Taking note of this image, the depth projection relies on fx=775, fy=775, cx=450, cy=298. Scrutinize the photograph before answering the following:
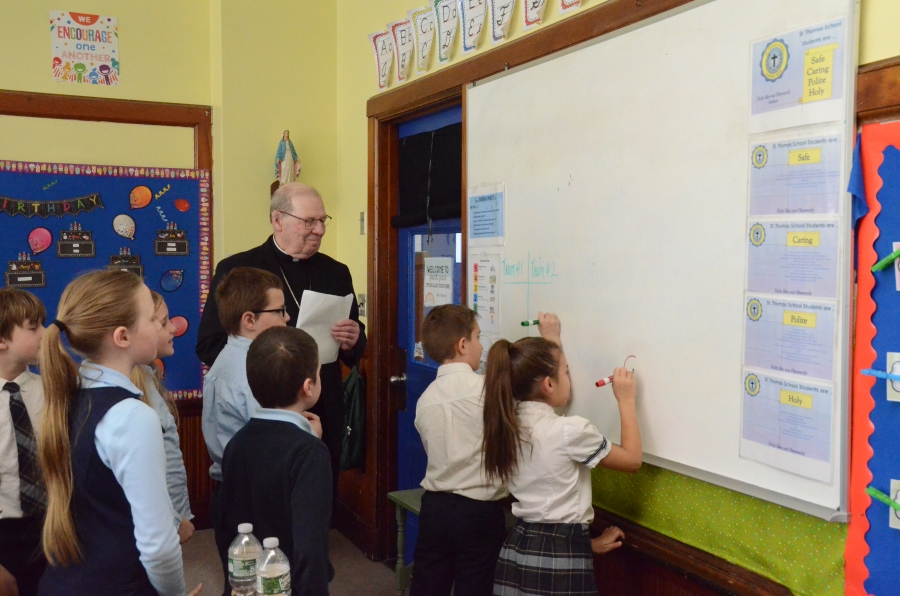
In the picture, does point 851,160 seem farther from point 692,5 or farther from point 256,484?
point 256,484

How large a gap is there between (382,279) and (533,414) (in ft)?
5.47

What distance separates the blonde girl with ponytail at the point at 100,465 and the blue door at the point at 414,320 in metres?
1.69

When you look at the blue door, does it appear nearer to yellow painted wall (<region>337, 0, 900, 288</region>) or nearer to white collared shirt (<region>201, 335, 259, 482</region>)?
yellow painted wall (<region>337, 0, 900, 288</region>)

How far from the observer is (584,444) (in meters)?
1.89

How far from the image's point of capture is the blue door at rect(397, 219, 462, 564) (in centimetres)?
318

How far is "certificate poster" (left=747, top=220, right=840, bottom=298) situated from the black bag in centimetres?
213

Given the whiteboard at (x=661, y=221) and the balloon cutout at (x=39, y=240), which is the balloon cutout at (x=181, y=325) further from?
the whiteboard at (x=661, y=221)

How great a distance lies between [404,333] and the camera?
11.5 ft

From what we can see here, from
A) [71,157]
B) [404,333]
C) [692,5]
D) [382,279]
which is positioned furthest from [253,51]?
[692,5]

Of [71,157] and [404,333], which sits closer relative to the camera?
[404,333]

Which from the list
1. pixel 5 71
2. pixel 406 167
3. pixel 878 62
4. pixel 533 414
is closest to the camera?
pixel 878 62

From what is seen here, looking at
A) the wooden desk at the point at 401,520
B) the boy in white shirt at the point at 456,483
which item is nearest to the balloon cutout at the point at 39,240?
the wooden desk at the point at 401,520

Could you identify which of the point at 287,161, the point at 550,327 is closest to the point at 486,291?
the point at 550,327

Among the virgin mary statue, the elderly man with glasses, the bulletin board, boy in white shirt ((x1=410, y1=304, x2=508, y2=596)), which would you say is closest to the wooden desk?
the elderly man with glasses
